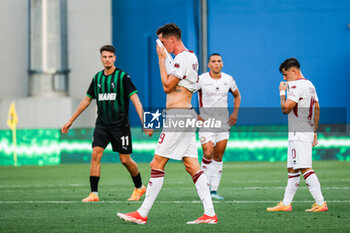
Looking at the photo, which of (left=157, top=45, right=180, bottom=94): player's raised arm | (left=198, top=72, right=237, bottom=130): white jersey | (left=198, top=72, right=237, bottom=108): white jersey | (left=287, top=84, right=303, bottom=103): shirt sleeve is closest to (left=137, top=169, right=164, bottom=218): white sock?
(left=157, top=45, right=180, bottom=94): player's raised arm

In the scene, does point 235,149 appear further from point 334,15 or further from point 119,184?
point 119,184

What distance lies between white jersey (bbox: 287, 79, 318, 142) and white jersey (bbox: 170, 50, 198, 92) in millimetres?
1577

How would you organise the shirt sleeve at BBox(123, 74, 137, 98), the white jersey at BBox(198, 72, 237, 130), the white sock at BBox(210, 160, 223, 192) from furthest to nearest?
the white jersey at BBox(198, 72, 237, 130)
the white sock at BBox(210, 160, 223, 192)
the shirt sleeve at BBox(123, 74, 137, 98)

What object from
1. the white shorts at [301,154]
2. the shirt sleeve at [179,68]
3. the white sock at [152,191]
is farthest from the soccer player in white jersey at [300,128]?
the white sock at [152,191]

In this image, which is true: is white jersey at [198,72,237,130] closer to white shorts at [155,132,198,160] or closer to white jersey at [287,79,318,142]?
white jersey at [287,79,318,142]

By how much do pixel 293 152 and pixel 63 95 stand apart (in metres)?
16.6

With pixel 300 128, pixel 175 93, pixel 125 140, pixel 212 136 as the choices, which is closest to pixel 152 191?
pixel 175 93

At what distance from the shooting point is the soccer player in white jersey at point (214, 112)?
10961 mm

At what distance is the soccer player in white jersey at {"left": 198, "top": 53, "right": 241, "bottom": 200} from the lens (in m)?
11.0

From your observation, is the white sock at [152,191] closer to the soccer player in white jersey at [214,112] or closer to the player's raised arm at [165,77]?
the player's raised arm at [165,77]

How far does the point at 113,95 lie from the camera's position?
10000 mm

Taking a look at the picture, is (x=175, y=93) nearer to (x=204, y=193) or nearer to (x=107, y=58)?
(x=204, y=193)

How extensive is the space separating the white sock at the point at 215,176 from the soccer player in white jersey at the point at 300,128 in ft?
7.48

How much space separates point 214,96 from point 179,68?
13.5 feet
